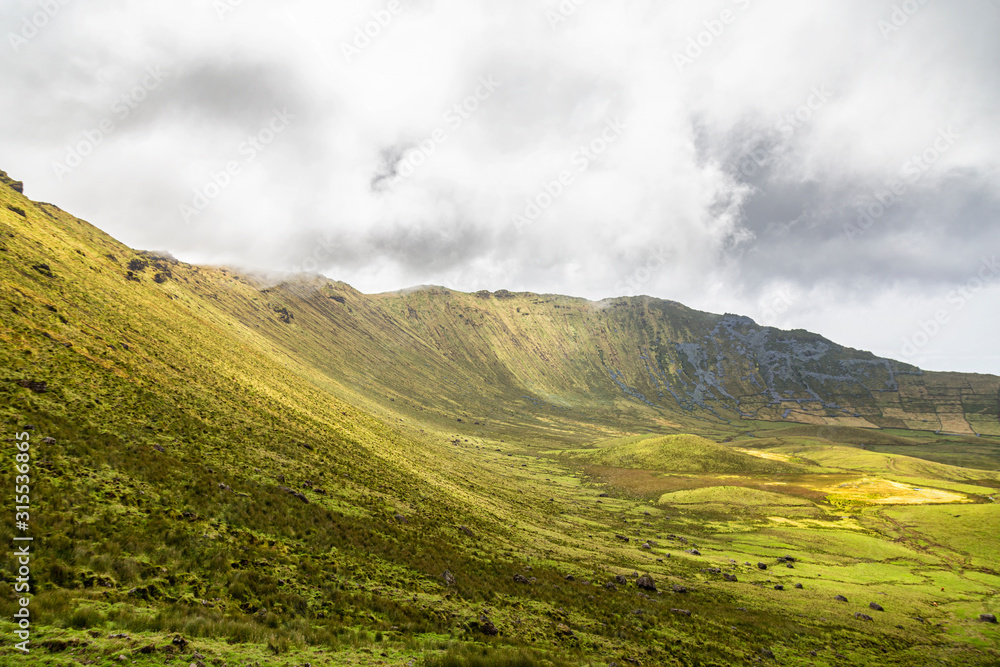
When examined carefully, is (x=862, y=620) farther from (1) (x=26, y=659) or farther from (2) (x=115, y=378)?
(2) (x=115, y=378)

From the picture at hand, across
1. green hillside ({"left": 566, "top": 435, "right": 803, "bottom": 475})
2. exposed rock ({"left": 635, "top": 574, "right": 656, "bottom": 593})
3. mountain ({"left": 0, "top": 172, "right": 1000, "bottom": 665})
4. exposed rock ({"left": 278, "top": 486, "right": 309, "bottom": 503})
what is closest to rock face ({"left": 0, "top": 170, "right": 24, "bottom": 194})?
mountain ({"left": 0, "top": 172, "right": 1000, "bottom": 665})

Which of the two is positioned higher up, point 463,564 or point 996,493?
point 996,493

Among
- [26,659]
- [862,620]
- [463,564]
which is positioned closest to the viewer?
[26,659]

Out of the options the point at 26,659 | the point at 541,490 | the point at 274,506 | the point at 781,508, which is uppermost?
the point at 26,659

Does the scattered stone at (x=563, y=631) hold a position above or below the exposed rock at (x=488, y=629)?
below

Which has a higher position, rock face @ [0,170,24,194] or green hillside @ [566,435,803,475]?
rock face @ [0,170,24,194]

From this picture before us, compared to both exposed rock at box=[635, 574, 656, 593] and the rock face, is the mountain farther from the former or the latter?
the rock face

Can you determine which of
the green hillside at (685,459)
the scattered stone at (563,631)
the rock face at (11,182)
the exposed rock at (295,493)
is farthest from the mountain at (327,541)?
the green hillside at (685,459)

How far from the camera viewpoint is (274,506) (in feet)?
96.6

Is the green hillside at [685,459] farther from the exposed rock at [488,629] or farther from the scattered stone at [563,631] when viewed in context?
the exposed rock at [488,629]

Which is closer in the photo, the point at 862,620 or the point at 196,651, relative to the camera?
the point at 196,651

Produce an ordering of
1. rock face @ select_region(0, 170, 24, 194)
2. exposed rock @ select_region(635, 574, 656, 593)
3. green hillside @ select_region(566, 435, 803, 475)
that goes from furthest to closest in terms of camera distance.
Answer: green hillside @ select_region(566, 435, 803, 475)
rock face @ select_region(0, 170, 24, 194)
exposed rock @ select_region(635, 574, 656, 593)

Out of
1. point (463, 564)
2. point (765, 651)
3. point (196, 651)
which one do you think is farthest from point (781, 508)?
point (196, 651)

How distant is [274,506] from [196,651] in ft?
62.5
